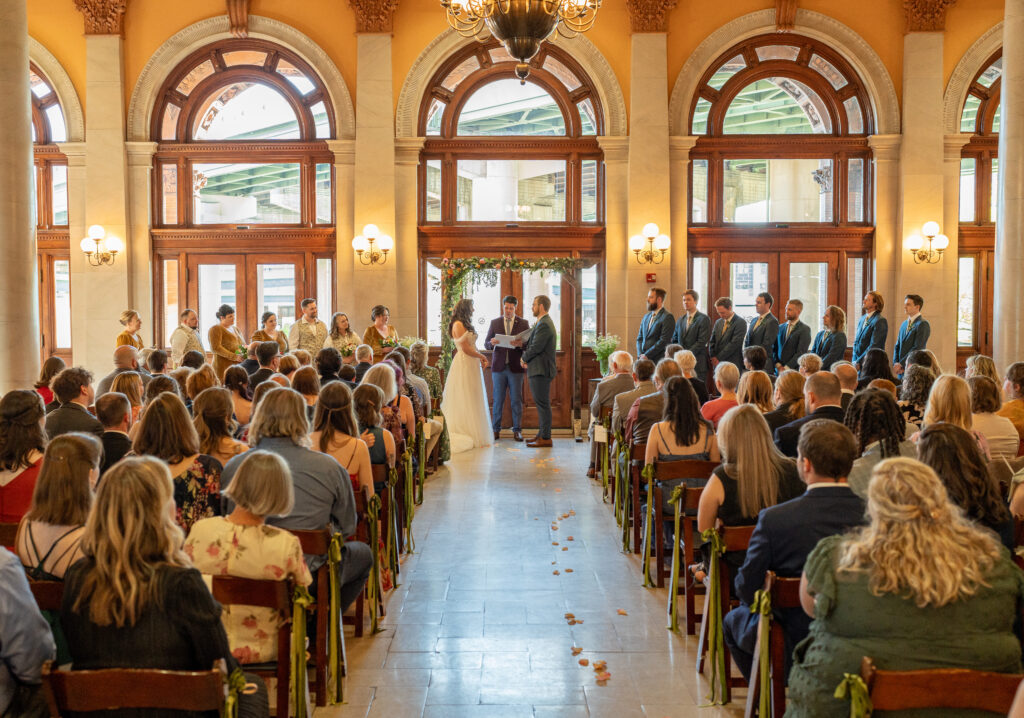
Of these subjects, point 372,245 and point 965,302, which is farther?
point 965,302

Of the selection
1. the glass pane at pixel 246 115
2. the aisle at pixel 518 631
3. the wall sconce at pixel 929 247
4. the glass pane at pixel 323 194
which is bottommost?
the aisle at pixel 518 631

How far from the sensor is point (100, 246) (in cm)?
1407

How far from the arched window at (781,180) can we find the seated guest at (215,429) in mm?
10325

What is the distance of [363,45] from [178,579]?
1233 cm

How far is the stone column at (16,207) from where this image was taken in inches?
342

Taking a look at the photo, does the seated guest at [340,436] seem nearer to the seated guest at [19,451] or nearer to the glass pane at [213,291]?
the seated guest at [19,451]

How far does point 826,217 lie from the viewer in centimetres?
1470

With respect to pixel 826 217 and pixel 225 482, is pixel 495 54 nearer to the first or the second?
pixel 826 217

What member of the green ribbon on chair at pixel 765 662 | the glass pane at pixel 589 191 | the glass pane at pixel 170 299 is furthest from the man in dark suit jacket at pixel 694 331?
the green ribbon on chair at pixel 765 662

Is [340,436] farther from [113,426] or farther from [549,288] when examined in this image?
[549,288]

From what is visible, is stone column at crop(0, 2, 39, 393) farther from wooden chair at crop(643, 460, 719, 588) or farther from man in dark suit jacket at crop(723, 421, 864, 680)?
man in dark suit jacket at crop(723, 421, 864, 680)

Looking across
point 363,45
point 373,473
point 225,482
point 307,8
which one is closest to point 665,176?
point 363,45

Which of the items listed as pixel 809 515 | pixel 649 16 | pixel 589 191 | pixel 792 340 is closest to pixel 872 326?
pixel 792 340

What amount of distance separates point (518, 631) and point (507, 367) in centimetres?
760
